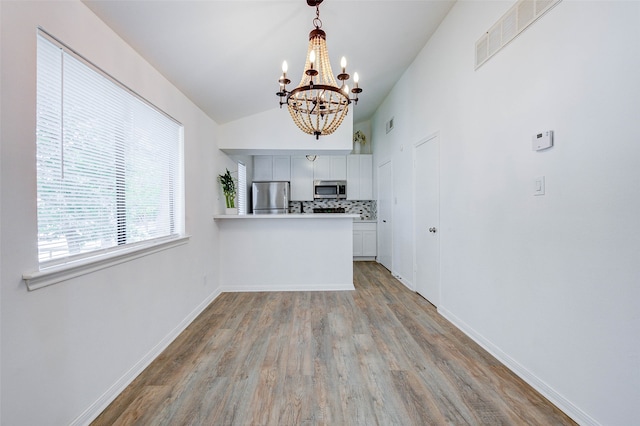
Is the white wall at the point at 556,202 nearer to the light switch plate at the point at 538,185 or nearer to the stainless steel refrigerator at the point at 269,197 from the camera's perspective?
the light switch plate at the point at 538,185

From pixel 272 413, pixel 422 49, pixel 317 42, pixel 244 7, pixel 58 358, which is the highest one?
pixel 422 49

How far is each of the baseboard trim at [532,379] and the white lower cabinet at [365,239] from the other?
344cm

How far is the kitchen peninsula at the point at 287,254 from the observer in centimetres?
→ 399

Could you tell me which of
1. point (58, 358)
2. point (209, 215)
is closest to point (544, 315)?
point (58, 358)

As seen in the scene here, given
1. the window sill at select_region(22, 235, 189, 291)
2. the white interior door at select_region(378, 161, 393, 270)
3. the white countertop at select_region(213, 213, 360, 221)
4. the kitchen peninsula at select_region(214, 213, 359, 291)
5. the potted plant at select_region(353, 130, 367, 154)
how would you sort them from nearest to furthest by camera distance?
the window sill at select_region(22, 235, 189, 291)
the white countertop at select_region(213, 213, 360, 221)
the kitchen peninsula at select_region(214, 213, 359, 291)
the white interior door at select_region(378, 161, 393, 270)
the potted plant at select_region(353, 130, 367, 154)

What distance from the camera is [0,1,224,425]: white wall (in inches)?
46.3

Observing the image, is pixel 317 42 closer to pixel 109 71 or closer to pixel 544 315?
pixel 109 71

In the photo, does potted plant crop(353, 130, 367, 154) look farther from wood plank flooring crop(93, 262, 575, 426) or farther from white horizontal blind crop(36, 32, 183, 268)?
white horizontal blind crop(36, 32, 183, 268)

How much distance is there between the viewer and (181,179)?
281cm

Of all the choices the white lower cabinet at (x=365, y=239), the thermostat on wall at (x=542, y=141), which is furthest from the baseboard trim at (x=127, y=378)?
the white lower cabinet at (x=365, y=239)

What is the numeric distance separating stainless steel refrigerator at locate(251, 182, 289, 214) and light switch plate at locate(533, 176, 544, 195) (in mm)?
4351

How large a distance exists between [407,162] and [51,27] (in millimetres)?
3796

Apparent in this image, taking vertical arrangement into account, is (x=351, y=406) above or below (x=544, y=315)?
below

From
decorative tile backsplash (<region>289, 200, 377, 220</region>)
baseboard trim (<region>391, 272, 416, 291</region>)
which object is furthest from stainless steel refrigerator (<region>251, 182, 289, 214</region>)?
baseboard trim (<region>391, 272, 416, 291</region>)
